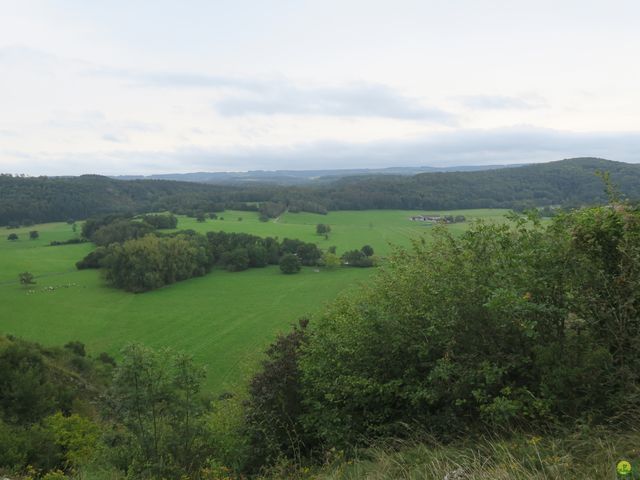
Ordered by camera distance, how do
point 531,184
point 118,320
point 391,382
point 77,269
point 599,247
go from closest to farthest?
point 599,247 → point 391,382 → point 118,320 → point 77,269 → point 531,184

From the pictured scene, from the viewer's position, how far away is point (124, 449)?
1035cm

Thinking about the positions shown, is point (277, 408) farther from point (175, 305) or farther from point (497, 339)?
point (175, 305)

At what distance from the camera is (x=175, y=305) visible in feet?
198

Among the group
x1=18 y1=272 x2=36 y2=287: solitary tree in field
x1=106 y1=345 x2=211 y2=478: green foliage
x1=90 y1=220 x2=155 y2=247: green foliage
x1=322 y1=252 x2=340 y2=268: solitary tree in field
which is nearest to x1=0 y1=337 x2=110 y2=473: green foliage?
x1=106 y1=345 x2=211 y2=478: green foliage

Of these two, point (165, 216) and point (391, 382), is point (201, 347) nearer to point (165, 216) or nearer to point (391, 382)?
point (391, 382)

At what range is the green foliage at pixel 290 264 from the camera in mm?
78312

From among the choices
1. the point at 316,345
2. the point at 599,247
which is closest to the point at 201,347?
the point at 316,345

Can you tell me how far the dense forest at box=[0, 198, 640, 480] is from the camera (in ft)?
21.0

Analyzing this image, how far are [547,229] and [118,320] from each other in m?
→ 55.9

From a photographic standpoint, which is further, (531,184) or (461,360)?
(531,184)

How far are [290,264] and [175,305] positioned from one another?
24068mm

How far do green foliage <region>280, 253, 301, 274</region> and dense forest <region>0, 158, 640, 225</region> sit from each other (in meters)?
53.7

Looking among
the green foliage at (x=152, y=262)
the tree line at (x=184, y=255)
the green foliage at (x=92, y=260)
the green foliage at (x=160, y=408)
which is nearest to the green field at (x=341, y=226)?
the tree line at (x=184, y=255)

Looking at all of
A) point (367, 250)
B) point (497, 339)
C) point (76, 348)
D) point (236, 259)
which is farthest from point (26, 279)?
point (497, 339)
